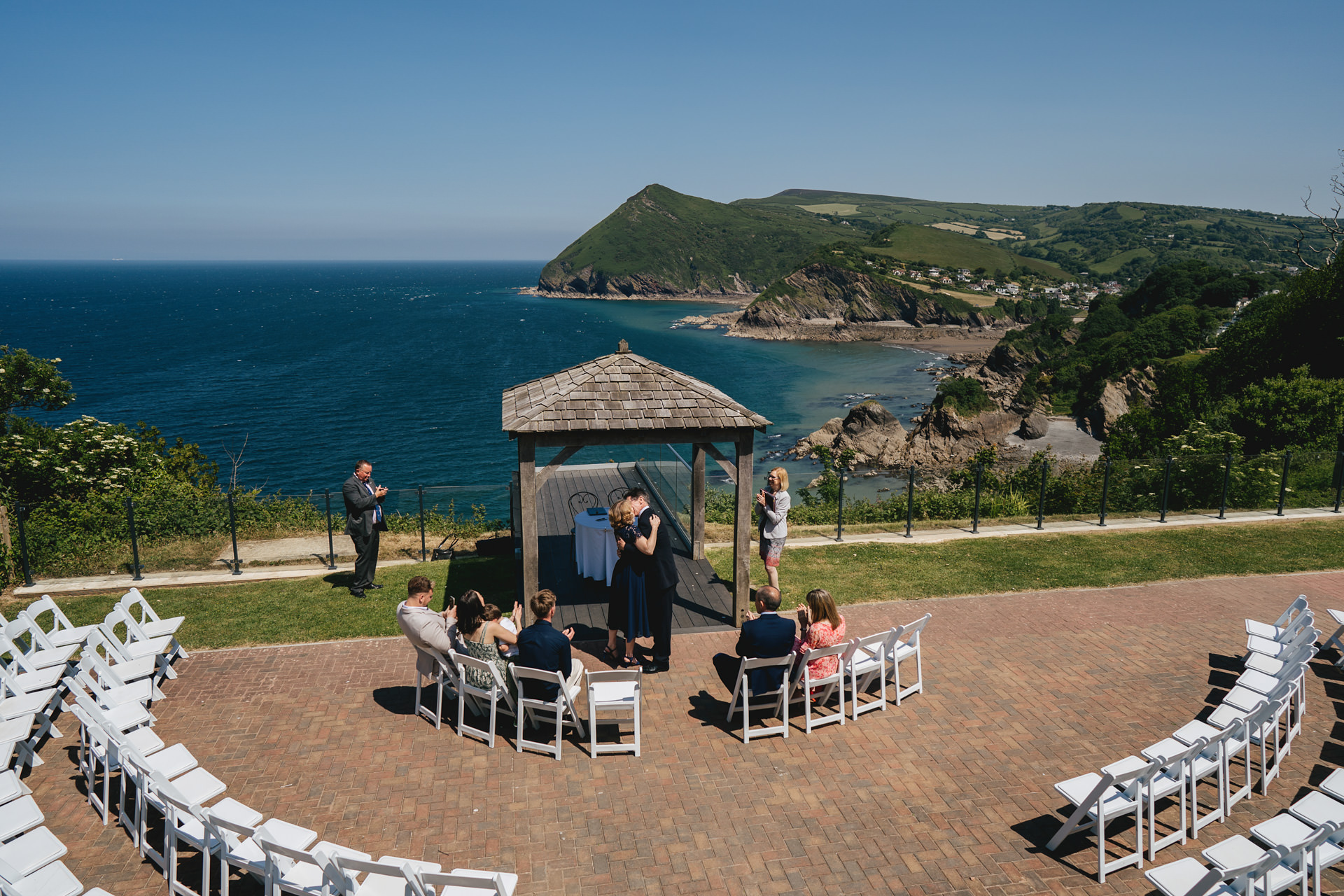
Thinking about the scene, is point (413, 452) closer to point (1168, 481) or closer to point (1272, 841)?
point (1168, 481)

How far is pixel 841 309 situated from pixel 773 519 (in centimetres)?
12926

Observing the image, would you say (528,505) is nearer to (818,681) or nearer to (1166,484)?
(818,681)

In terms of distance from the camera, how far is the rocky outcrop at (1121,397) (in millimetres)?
59875

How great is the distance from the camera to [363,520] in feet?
37.1

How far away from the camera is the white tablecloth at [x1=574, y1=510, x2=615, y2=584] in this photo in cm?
1115

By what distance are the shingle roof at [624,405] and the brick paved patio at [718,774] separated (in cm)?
271

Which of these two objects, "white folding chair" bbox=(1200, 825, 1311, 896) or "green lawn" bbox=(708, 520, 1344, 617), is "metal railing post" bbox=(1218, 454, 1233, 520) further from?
"white folding chair" bbox=(1200, 825, 1311, 896)

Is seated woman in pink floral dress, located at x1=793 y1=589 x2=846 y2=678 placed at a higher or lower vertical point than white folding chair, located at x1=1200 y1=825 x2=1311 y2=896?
higher

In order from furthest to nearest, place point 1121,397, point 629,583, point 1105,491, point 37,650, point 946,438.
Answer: point 1121,397
point 946,438
point 1105,491
point 629,583
point 37,650

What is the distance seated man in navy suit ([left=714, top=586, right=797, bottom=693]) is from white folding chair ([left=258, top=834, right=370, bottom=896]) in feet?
12.3

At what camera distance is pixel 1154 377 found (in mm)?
60469

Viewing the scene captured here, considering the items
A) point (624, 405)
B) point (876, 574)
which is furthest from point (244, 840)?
point (876, 574)

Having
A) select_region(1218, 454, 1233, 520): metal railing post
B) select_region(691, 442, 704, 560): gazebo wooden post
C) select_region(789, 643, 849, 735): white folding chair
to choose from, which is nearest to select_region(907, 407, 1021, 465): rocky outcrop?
select_region(1218, 454, 1233, 520): metal railing post

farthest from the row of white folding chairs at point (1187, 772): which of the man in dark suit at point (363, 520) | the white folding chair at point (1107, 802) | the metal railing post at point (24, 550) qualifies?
the metal railing post at point (24, 550)
